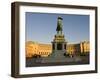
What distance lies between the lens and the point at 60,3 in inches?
91.4

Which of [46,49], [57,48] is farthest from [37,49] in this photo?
[57,48]

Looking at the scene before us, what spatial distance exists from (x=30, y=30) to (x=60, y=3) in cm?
39

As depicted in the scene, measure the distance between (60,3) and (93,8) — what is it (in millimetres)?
338

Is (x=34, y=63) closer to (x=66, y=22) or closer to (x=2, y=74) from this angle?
(x=2, y=74)

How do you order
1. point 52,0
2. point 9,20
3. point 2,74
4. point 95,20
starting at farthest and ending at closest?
point 95,20, point 52,0, point 9,20, point 2,74

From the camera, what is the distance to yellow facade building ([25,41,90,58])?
7.17ft

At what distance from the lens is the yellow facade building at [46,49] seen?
2186 millimetres

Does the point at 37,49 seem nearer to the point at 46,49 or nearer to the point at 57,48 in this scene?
the point at 46,49

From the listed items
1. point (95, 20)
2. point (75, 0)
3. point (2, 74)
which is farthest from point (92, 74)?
point (2, 74)

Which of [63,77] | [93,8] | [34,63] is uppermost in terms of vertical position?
[93,8]

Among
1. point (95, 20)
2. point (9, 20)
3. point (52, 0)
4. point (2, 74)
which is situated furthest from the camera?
point (95, 20)

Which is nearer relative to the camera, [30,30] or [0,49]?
[0,49]

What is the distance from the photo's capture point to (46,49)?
7.36ft

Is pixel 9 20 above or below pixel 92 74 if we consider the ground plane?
above
